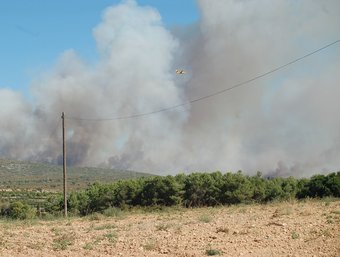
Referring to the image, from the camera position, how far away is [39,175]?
461ft

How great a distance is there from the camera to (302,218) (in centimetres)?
2034

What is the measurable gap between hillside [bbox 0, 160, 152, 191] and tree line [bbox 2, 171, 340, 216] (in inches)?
3093

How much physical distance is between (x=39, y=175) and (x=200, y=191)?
10052 cm

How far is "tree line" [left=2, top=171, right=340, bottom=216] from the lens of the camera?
47625 millimetres

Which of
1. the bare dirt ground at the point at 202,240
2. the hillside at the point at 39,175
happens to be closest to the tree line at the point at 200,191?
the bare dirt ground at the point at 202,240

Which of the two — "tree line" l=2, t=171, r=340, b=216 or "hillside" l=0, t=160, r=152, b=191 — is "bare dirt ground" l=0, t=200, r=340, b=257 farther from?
"hillside" l=0, t=160, r=152, b=191

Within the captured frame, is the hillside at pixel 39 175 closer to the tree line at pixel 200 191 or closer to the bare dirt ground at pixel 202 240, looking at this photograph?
the tree line at pixel 200 191

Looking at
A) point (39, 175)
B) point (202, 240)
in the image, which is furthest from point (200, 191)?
point (39, 175)

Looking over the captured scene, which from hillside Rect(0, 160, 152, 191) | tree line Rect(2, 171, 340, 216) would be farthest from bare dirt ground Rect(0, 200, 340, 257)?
hillside Rect(0, 160, 152, 191)

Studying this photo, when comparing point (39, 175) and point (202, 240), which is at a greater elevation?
point (39, 175)

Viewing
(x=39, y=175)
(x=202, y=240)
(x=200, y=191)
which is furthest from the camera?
(x=39, y=175)

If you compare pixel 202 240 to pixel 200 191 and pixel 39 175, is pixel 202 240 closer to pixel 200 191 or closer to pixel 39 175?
pixel 200 191

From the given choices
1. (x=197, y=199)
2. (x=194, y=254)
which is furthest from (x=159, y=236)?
(x=197, y=199)

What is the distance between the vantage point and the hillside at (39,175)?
133500 mm
